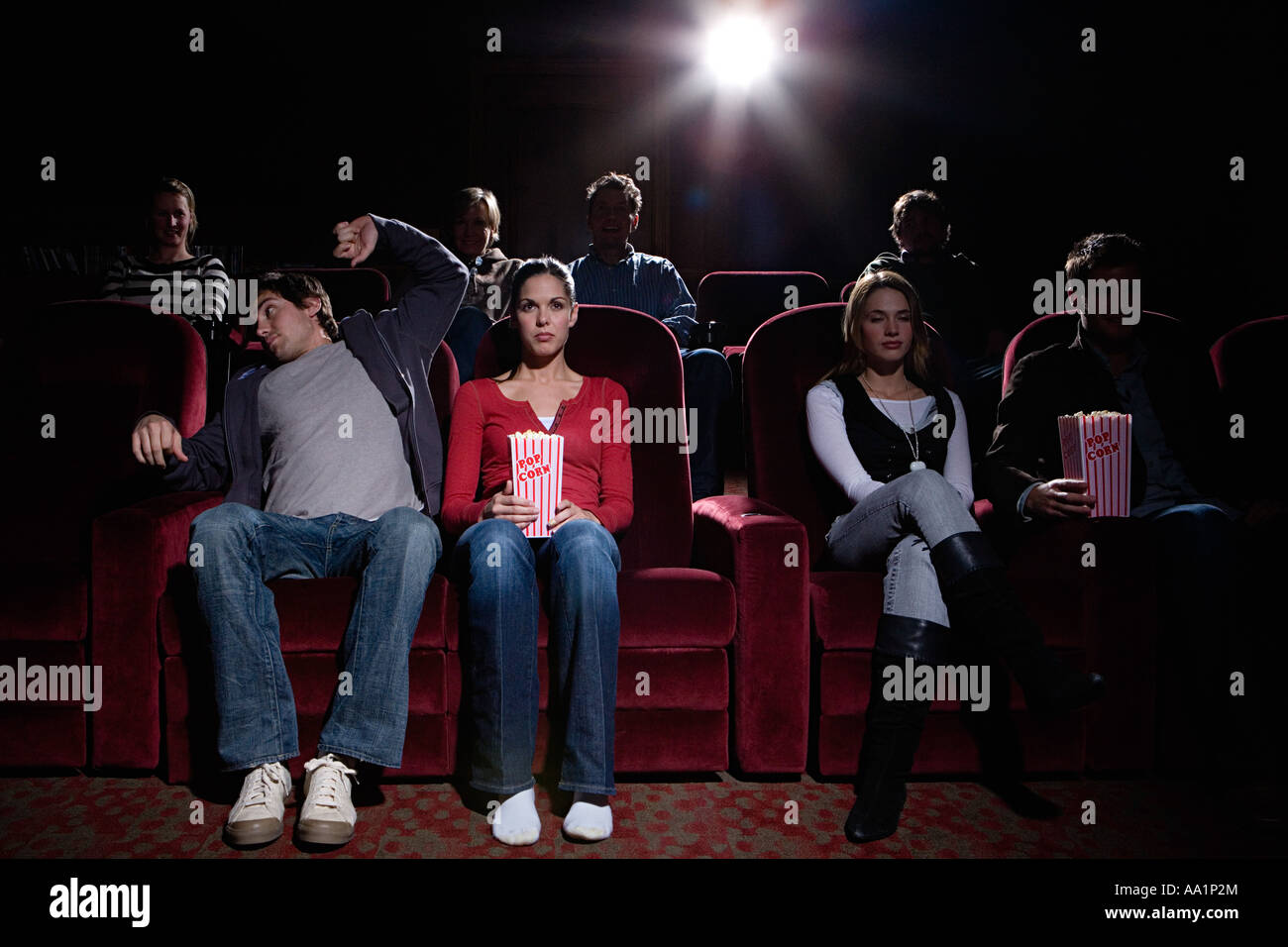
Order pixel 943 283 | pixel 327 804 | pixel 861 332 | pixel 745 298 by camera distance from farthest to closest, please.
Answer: pixel 745 298, pixel 943 283, pixel 861 332, pixel 327 804

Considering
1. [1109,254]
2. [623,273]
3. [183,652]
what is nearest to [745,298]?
[623,273]

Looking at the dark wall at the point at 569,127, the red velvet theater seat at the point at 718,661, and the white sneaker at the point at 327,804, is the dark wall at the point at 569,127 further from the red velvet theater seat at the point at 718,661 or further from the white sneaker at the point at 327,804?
the white sneaker at the point at 327,804

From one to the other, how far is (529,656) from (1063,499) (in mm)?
1158

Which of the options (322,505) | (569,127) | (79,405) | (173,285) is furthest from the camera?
(569,127)

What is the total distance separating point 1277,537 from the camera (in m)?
1.76

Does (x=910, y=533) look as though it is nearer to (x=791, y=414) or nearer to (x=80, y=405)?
(x=791, y=414)

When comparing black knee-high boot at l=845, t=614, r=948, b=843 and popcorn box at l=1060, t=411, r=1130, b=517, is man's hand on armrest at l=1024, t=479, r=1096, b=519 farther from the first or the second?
black knee-high boot at l=845, t=614, r=948, b=843

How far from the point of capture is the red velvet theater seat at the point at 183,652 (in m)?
1.62

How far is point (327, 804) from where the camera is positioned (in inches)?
56.3

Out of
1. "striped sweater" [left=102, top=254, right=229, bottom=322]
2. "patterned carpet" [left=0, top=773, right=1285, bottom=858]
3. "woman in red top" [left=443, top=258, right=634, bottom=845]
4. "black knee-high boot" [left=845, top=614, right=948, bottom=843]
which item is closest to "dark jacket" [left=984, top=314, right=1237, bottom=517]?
"black knee-high boot" [left=845, top=614, right=948, bottom=843]

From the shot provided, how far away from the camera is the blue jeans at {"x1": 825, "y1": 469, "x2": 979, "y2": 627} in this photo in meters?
1.60

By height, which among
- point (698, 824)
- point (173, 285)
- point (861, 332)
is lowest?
point (698, 824)

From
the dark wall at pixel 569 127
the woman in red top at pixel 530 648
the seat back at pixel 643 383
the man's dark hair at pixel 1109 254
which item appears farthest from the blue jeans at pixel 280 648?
the dark wall at pixel 569 127

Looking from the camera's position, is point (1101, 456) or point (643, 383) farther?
point (643, 383)
